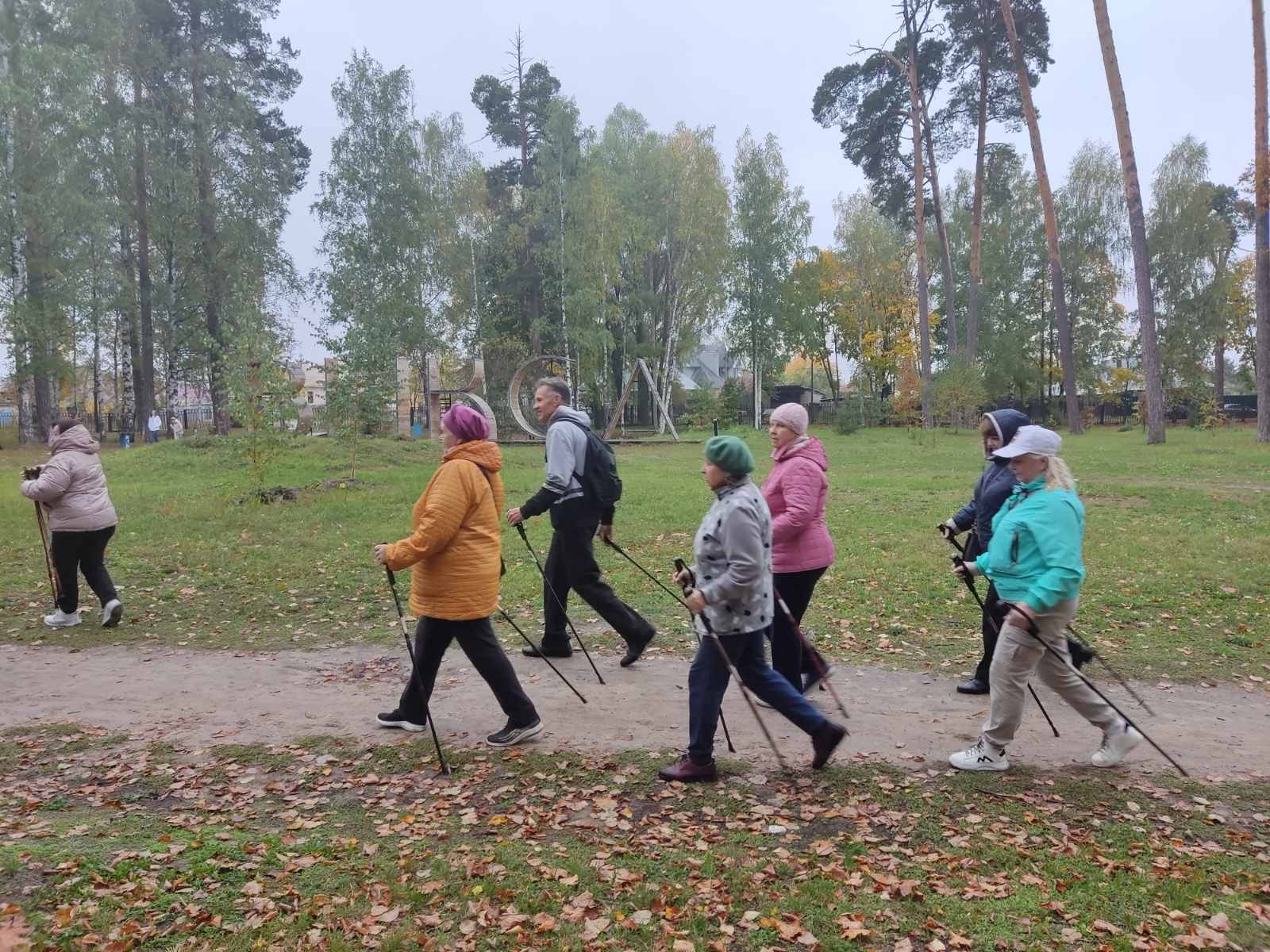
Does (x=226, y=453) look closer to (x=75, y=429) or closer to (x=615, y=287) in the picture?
(x=75, y=429)

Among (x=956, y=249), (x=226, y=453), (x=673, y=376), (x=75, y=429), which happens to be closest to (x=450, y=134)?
(x=673, y=376)

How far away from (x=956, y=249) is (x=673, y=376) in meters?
19.0

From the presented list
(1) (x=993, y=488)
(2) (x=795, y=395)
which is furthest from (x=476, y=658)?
(2) (x=795, y=395)

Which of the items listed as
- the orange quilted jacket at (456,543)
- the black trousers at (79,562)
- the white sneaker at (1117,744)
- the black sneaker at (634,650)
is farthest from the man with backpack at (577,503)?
the black trousers at (79,562)

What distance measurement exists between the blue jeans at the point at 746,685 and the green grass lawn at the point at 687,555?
2.42 m

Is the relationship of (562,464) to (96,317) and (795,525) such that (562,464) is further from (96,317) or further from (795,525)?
(96,317)

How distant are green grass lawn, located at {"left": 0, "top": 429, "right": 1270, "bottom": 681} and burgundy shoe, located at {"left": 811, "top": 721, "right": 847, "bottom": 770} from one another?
2.26 metres

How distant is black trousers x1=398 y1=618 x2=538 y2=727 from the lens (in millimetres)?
4941

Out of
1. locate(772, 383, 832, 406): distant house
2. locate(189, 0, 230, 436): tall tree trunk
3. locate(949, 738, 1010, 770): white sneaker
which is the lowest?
locate(949, 738, 1010, 770): white sneaker

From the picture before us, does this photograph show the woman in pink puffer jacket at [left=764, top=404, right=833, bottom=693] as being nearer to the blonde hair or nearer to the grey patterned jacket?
the grey patterned jacket

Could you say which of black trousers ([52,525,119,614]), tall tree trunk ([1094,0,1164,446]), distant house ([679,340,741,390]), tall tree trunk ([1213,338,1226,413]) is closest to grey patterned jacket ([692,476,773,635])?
black trousers ([52,525,119,614])

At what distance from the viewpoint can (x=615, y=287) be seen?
40.8m

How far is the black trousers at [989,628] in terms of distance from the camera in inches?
215

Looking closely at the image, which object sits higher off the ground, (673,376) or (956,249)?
(956,249)
